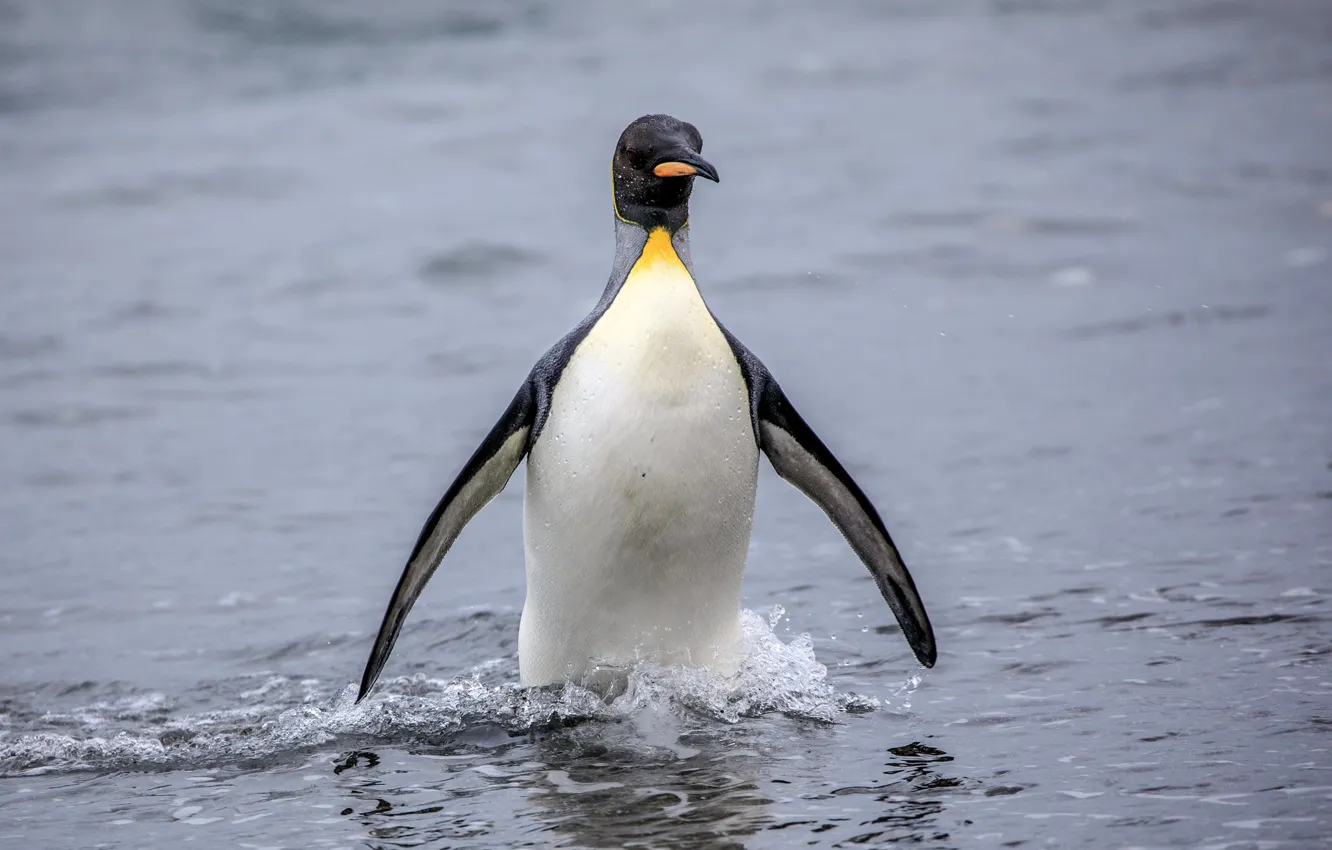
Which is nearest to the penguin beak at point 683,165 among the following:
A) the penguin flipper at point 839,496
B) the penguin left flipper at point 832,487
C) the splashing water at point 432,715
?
the penguin left flipper at point 832,487

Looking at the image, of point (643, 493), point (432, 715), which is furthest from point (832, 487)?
point (432, 715)

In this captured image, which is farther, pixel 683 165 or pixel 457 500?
pixel 457 500

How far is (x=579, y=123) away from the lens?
15.2 metres

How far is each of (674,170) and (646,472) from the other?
68 centimetres

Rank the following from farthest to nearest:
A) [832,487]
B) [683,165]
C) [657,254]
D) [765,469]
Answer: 1. [765,469]
2. [832,487]
3. [657,254]
4. [683,165]

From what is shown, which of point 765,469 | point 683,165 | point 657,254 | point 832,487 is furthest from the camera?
point 765,469

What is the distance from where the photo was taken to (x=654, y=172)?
3988 millimetres

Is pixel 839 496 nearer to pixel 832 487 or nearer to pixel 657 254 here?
pixel 832 487

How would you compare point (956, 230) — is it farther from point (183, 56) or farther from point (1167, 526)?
point (183, 56)

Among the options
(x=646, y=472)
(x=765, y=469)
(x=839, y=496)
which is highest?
(x=646, y=472)

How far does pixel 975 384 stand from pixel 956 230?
3832 millimetres

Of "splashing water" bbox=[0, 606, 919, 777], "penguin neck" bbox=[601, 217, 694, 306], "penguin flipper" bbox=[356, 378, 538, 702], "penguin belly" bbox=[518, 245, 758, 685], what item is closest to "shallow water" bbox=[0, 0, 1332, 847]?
"splashing water" bbox=[0, 606, 919, 777]

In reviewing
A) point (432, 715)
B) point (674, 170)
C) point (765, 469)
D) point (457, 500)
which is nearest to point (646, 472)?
point (457, 500)

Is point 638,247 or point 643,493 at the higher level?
point 638,247
